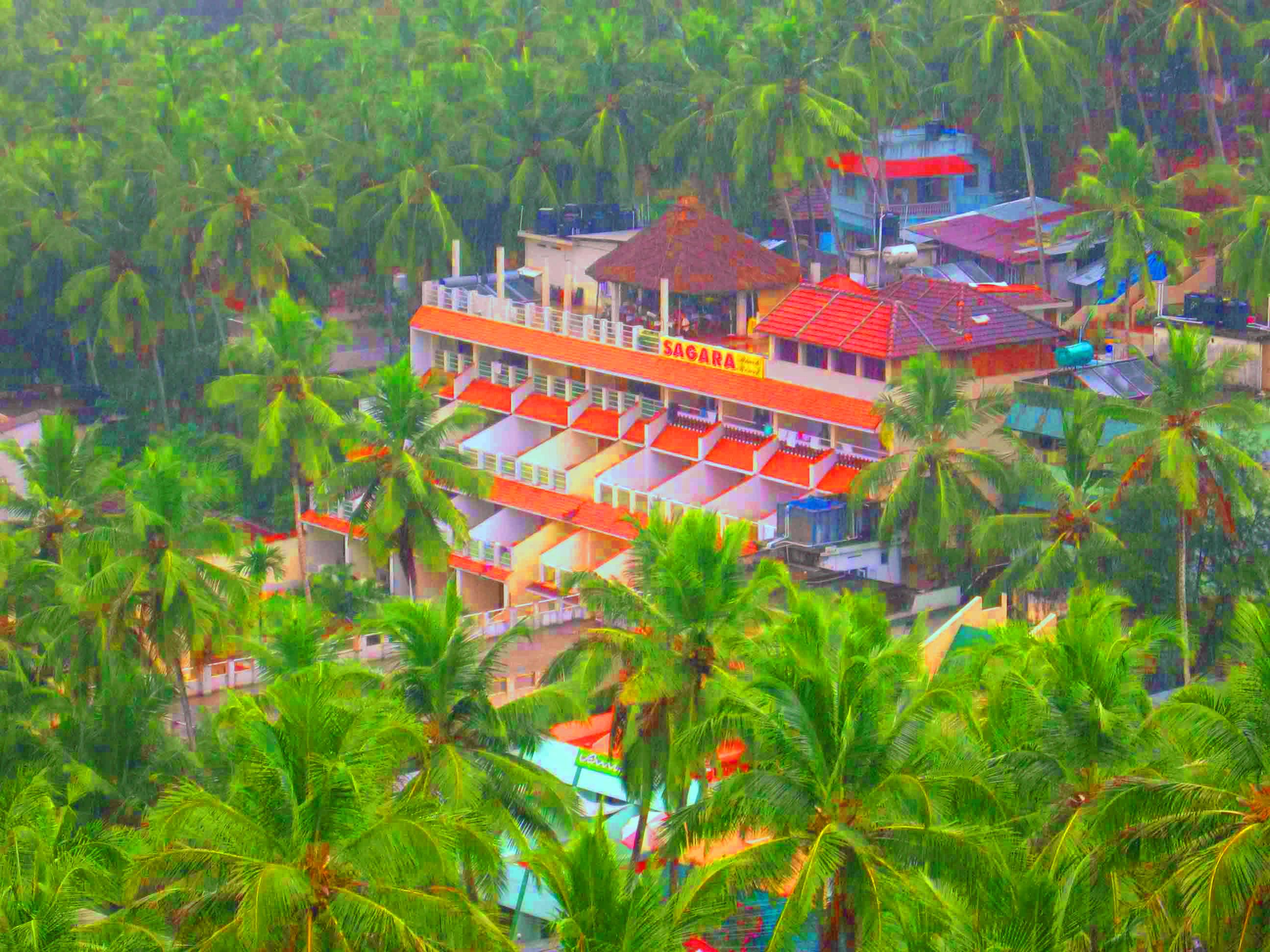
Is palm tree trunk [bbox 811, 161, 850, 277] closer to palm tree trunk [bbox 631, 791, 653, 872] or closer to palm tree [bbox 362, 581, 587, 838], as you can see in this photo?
palm tree trunk [bbox 631, 791, 653, 872]

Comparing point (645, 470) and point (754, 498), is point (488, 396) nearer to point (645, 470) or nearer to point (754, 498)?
point (645, 470)

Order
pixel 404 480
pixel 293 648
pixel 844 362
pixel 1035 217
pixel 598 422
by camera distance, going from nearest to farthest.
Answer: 1. pixel 293 648
2. pixel 404 480
3. pixel 844 362
4. pixel 598 422
5. pixel 1035 217

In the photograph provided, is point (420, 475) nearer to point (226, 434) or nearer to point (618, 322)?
point (618, 322)

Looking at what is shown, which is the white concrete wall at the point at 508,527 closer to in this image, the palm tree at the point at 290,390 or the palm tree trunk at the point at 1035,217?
the palm tree at the point at 290,390

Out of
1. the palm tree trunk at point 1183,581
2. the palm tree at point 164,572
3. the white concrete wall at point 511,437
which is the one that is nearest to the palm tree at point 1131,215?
the palm tree trunk at point 1183,581

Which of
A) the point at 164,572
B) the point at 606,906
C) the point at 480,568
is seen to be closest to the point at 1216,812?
the point at 606,906

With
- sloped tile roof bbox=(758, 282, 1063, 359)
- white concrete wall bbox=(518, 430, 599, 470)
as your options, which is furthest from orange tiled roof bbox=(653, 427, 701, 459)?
sloped tile roof bbox=(758, 282, 1063, 359)
